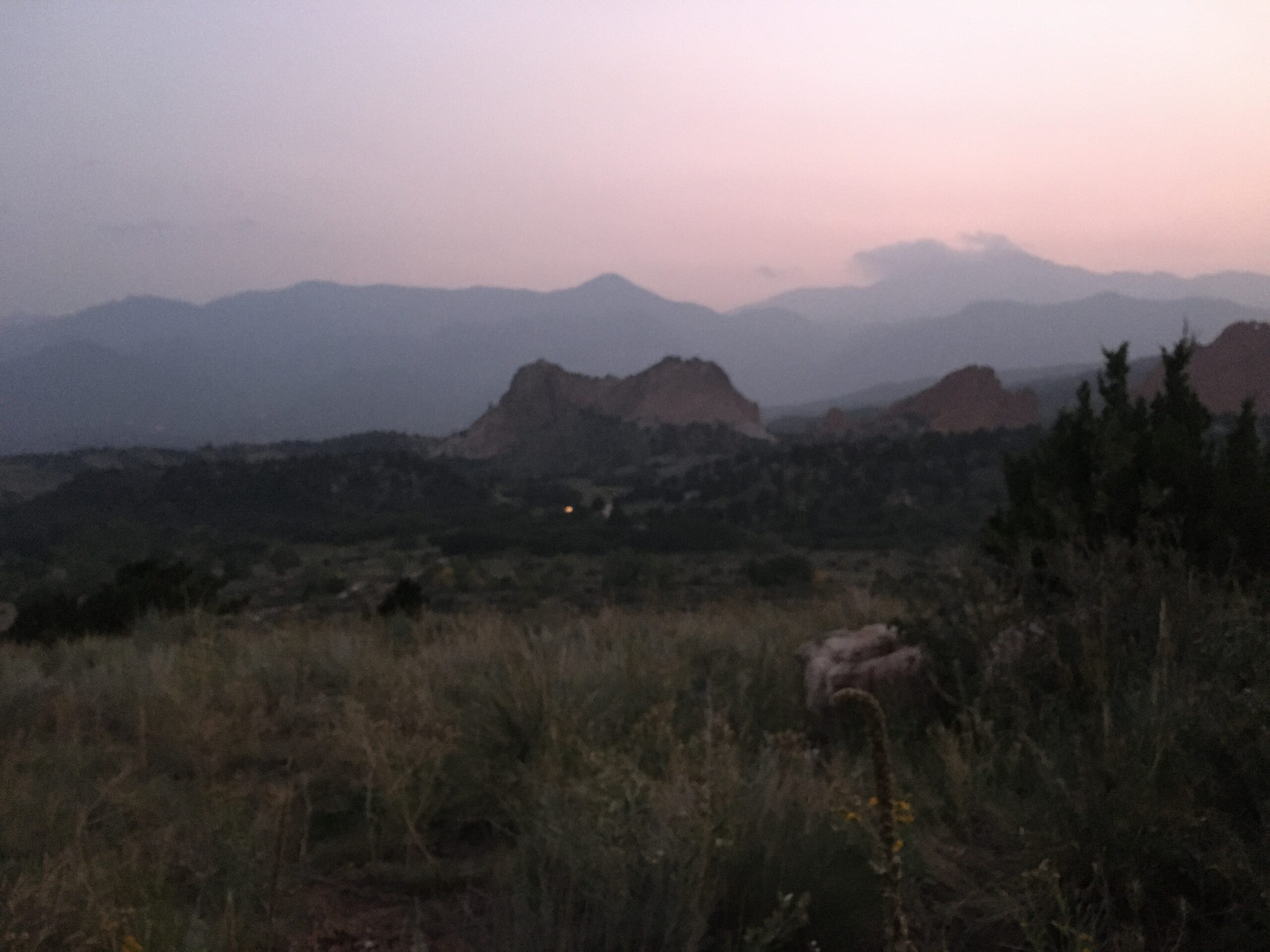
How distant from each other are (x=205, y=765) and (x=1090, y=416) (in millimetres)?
5992

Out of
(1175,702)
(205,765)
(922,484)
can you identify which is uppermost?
(1175,702)

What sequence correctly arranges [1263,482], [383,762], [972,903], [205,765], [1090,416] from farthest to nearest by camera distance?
[1090,416], [1263,482], [205,765], [383,762], [972,903]

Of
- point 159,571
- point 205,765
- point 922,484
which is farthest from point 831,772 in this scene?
point 922,484

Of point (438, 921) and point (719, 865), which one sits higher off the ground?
point (719, 865)

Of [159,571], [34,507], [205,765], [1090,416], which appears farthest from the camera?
[34,507]

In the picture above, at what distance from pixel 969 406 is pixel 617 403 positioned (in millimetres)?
31926

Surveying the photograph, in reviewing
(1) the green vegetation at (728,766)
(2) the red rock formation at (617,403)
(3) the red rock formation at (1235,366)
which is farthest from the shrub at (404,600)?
(2) the red rock formation at (617,403)

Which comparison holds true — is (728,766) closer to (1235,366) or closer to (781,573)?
(781,573)

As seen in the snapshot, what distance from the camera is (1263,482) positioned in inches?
227

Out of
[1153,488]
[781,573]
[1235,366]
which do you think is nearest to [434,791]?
[1153,488]

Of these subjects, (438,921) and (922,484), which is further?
(922,484)

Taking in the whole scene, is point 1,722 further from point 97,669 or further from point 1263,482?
point 1263,482

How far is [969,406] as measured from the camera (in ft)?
212

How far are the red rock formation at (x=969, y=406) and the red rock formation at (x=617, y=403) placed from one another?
1451cm
